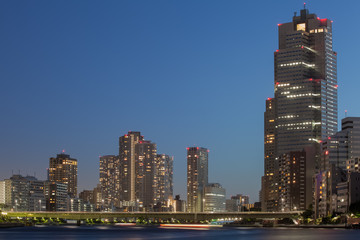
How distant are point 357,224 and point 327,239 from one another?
6779cm

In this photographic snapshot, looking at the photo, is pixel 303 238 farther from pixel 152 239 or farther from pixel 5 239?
pixel 5 239

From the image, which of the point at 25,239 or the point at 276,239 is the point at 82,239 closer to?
the point at 25,239

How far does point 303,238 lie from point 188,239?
25283 mm

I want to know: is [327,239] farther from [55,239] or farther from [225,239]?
[55,239]

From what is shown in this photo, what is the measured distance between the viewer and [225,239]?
Result: 15062 cm

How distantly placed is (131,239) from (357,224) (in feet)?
268

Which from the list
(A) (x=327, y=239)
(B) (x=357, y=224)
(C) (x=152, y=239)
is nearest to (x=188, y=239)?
(C) (x=152, y=239)

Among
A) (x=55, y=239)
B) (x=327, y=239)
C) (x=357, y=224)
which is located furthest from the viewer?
(x=357, y=224)

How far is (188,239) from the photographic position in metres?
148

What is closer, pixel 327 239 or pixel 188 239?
pixel 327 239

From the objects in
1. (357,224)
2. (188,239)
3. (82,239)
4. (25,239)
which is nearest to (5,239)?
(25,239)

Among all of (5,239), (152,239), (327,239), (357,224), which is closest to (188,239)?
(152,239)

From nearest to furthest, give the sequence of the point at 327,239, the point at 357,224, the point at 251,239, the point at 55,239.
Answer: the point at 327,239 < the point at 251,239 < the point at 55,239 < the point at 357,224

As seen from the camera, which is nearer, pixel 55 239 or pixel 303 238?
pixel 303 238
